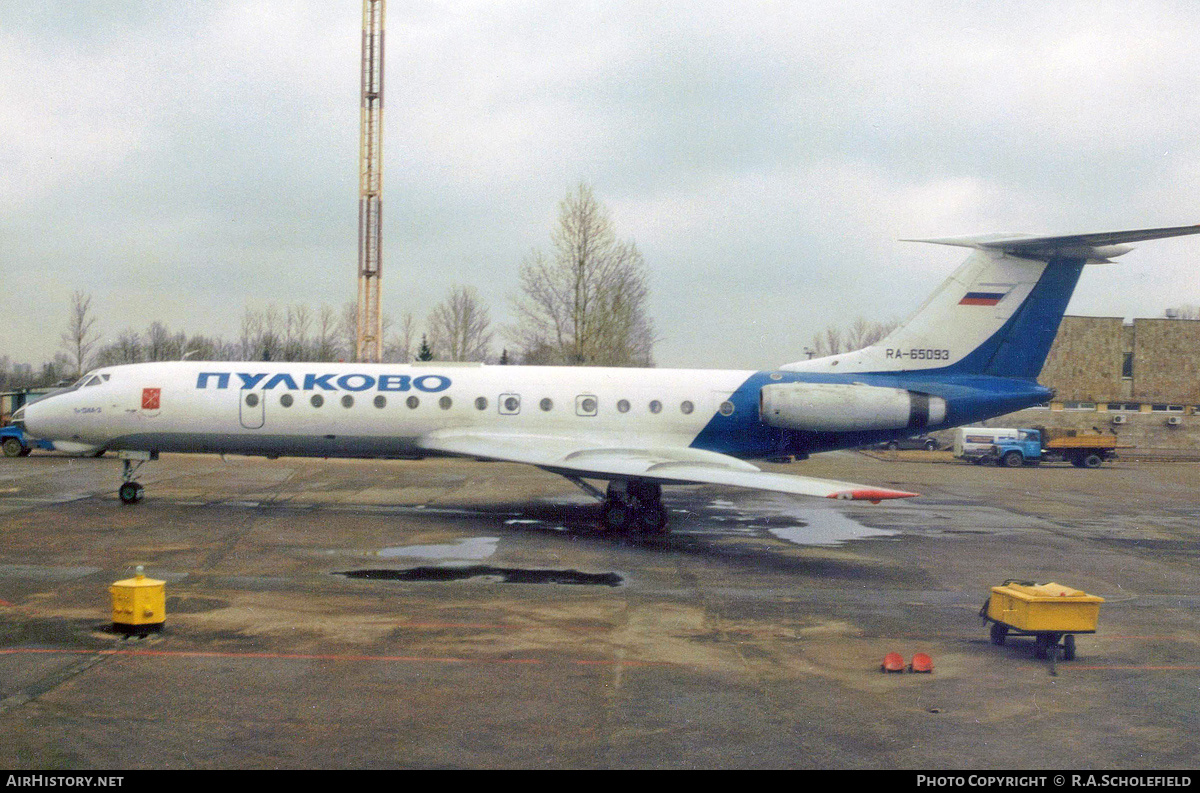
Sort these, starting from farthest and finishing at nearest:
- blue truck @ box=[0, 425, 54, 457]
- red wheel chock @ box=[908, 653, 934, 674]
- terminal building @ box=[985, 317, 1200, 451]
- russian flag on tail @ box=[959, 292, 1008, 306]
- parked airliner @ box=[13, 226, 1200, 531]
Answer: terminal building @ box=[985, 317, 1200, 451]
blue truck @ box=[0, 425, 54, 457]
russian flag on tail @ box=[959, 292, 1008, 306]
parked airliner @ box=[13, 226, 1200, 531]
red wheel chock @ box=[908, 653, 934, 674]

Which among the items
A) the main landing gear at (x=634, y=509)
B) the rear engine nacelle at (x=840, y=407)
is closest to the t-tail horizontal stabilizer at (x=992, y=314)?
the rear engine nacelle at (x=840, y=407)

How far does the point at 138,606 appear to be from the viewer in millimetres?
9164

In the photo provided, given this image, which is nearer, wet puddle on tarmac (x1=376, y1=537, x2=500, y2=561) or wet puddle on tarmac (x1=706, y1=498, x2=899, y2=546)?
wet puddle on tarmac (x1=376, y1=537, x2=500, y2=561)

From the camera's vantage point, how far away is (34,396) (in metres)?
37.2

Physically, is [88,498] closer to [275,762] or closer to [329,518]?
[329,518]

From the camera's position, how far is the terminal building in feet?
176

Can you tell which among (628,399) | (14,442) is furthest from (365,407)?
(14,442)

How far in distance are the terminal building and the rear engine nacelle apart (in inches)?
1625

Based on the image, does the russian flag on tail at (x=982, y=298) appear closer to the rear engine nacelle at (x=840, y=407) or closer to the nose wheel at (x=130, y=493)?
the rear engine nacelle at (x=840, y=407)

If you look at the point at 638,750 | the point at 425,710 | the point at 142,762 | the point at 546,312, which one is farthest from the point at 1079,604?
the point at 546,312

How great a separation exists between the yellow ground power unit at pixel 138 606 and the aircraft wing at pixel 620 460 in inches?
312

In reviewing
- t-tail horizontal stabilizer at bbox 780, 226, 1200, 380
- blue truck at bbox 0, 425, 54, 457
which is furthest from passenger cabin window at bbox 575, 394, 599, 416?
blue truck at bbox 0, 425, 54, 457

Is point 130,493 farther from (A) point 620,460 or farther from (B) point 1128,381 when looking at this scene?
(B) point 1128,381

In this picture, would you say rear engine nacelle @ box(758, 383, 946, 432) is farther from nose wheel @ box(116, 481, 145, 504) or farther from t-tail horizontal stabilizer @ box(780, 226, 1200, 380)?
nose wheel @ box(116, 481, 145, 504)
